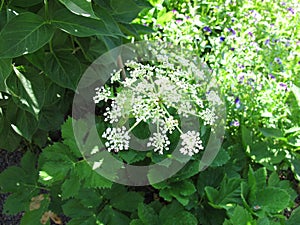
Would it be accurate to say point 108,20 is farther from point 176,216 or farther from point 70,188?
point 176,216

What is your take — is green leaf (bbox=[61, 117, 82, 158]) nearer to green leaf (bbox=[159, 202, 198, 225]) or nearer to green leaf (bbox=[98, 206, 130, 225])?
green leaf (bbox=[98, 206, 130, 225])

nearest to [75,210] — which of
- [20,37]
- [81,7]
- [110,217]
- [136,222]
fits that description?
[110,217]

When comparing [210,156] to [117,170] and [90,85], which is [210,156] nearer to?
[117,170]

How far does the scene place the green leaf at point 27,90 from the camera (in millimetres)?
1730

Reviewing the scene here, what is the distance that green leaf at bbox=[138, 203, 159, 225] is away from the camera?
70.4 inches

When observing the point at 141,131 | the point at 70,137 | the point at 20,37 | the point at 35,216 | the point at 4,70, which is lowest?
the point at 35,216

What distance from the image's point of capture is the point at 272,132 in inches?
88.5

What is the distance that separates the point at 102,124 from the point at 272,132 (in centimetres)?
92

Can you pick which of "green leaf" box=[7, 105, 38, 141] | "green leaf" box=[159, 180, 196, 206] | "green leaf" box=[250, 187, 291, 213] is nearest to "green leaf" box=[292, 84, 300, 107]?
"green leaf" box=[250, 187, 291, 213]

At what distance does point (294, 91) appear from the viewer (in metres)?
2.30

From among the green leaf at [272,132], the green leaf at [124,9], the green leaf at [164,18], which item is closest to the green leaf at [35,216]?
the green leaf at [124,9]

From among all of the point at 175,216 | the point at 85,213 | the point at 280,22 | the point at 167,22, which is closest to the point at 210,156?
the point at 175,216

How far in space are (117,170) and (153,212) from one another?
0.24 metres

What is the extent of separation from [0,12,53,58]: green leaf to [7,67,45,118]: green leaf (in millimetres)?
260
